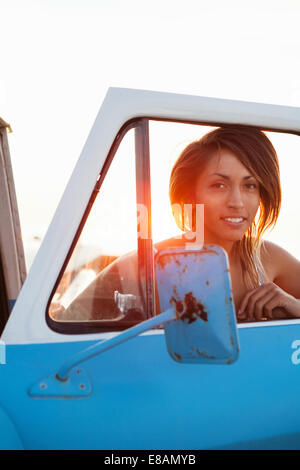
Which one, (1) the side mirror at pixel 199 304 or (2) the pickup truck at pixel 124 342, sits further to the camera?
(2) the pickup truck at pixel 124 342

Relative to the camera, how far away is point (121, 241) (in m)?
1.54

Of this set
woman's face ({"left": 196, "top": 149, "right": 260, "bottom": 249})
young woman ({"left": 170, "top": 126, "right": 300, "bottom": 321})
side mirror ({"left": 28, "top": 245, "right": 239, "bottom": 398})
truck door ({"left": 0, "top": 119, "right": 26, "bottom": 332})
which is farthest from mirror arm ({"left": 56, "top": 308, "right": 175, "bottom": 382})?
truck door ({"left": 0, "top": 119, "right": 26, "bottom": 332})

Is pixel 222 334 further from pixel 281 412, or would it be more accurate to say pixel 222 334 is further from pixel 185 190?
pixel 185 190

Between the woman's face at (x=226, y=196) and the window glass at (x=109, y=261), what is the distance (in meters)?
0.41

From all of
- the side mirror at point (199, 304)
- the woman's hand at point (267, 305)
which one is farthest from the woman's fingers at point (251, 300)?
the side mirror at point (199, 304)

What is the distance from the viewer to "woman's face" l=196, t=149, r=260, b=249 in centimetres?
182

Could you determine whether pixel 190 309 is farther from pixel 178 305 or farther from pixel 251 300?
pixel 251 300

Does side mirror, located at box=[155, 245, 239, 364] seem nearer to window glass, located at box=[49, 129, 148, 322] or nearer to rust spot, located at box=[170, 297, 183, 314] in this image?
rust spot, located at box=[170, 297, 183, 314]

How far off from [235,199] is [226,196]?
4cm

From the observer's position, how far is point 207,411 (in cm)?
140

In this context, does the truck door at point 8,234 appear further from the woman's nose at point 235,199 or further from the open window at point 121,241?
the woman's nose at point 235,199

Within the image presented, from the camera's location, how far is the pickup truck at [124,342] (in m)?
1.33

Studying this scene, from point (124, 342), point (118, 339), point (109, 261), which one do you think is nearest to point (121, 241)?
point (109, 261)
